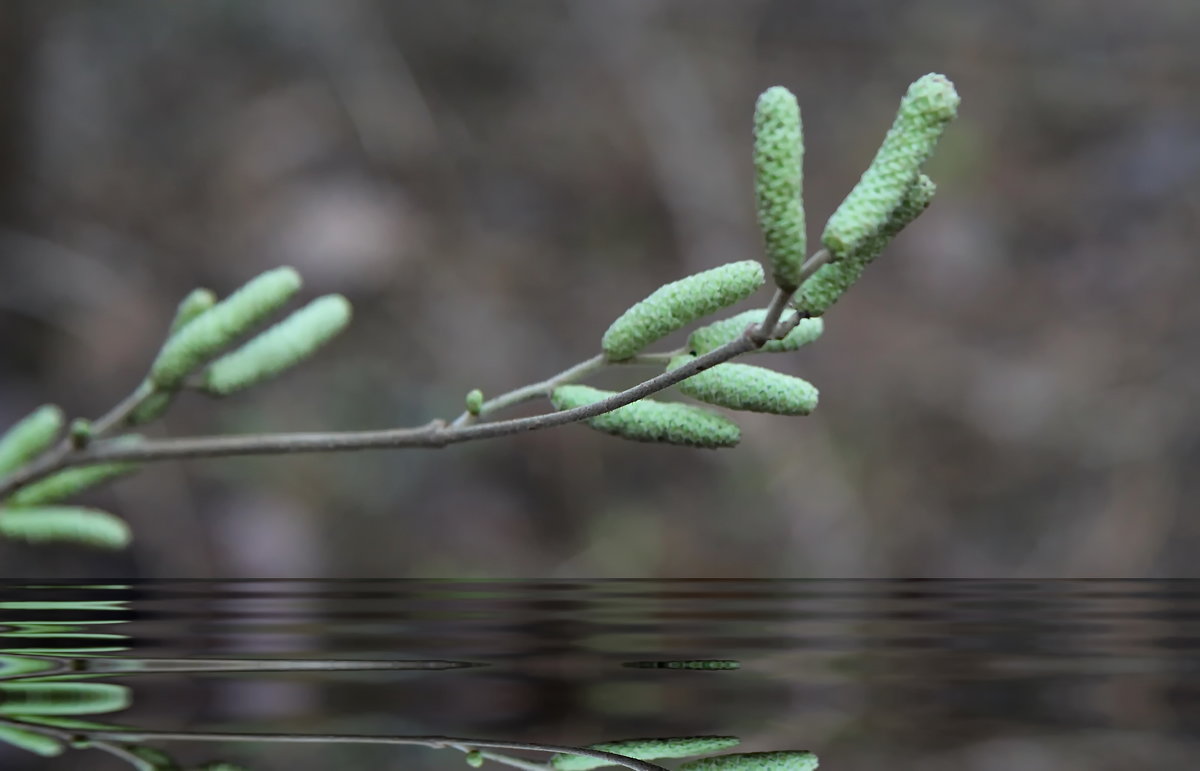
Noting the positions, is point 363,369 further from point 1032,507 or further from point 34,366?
point 1032,507

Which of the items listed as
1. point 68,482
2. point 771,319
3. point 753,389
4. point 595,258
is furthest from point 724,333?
point 595,258

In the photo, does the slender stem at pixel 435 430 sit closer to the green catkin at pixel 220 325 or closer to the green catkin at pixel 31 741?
the green catkin at pixel 220 325

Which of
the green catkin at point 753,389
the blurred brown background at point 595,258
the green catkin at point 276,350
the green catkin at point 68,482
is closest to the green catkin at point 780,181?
the green catkin at point 753,389

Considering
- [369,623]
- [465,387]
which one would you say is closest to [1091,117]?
[465,387]

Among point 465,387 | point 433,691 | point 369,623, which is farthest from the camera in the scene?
point 465,387

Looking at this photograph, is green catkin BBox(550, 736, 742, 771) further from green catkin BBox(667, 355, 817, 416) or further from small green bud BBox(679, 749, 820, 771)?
green catkin BBox(667, 355, 817, 416)

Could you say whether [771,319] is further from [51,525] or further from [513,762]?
[51,525]

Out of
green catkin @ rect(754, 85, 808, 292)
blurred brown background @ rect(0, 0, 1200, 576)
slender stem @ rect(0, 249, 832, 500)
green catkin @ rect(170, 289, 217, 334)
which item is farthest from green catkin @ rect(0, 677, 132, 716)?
blurred brown background @ rect(0, 0, 1200, 576)
